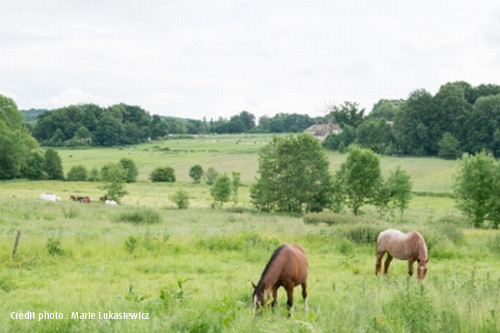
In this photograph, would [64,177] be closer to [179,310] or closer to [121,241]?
[121,241]

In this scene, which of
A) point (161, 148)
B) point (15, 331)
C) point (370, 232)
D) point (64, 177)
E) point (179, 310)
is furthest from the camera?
point (161, 148)

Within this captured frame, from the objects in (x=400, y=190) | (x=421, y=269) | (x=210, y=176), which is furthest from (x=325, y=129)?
(x=421, y=269)

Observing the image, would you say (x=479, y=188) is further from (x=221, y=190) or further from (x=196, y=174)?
(x=196, y=174)

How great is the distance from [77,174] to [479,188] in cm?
6202

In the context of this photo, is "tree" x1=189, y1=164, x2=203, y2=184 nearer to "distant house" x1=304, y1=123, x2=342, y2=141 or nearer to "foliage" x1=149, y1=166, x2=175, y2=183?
"foliage" x1=149, y1=166, x2=175, y2=183

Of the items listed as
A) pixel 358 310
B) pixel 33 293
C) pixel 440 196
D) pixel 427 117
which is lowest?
pixel 440 196

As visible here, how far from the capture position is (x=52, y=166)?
7825 cm

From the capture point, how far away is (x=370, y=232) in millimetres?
19344

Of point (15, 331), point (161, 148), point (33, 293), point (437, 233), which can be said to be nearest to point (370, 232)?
point (437, 233)

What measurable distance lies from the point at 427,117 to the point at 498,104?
13.2 metres

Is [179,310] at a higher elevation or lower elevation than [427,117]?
lower

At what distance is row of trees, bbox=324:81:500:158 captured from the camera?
290 feet

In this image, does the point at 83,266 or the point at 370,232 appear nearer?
the point at 83,266

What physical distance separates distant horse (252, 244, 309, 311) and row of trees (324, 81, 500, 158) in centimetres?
8370
